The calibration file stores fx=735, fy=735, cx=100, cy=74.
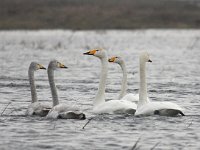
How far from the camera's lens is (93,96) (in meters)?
17.9

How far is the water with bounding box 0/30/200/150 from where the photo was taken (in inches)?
449

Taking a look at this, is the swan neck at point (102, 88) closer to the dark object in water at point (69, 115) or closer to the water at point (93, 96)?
the water at point (93, 96)

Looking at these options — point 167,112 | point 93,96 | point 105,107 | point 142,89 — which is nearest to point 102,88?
point 105,107

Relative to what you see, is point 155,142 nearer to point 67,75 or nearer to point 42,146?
point 42,146

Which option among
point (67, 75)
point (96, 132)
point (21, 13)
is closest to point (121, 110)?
point (96, 132)

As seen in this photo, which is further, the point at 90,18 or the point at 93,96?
the point at 90,18

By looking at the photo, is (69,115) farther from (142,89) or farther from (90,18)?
(90,18)

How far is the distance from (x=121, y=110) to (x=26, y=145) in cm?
372

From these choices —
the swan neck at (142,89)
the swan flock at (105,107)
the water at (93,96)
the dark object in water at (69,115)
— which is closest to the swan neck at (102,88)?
the swan flock at (105,107)

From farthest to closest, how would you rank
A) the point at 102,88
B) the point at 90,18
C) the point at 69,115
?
A: the point at 90,18, the point at 102,88, the point at 69,115

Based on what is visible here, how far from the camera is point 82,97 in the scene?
17500 mm

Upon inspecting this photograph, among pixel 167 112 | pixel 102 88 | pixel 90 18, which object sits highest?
pixel 90 18

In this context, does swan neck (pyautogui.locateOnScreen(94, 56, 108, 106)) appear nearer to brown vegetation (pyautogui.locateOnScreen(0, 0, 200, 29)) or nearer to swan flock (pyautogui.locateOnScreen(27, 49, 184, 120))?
swan flock (pyautogui.locateOnScreen(27, 49, 184, 120))

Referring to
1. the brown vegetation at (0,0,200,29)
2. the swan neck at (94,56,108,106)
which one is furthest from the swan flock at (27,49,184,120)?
the brown vegetation at (0,0,200,29)
